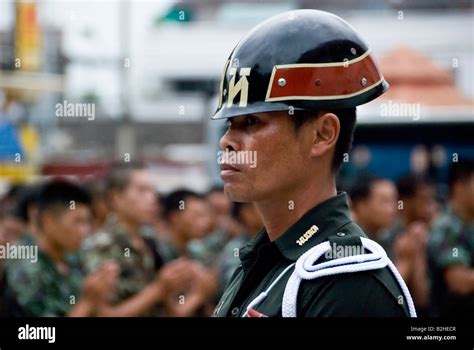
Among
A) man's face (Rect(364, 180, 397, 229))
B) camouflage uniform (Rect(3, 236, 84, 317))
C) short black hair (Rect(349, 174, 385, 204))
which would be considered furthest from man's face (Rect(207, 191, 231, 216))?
camouflage uniform (Rect(3, 236, 84, 317))

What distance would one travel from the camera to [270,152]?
2150 millimetres

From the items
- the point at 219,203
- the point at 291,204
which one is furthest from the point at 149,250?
the point at 291,204

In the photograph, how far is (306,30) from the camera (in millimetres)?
2094

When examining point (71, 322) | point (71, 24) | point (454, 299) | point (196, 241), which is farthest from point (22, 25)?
point (71, 322)

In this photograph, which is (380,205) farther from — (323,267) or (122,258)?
(323,267)

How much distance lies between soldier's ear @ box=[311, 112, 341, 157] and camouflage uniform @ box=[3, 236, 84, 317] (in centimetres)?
264

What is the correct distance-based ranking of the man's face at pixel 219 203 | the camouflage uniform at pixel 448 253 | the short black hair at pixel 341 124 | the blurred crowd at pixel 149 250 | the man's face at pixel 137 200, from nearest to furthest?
the short black hair at pixel 341 124 → the blurred crowd at pixel 149 250 → the camouflage uniform at pixel 448 253 → the man's face at pixel 137 200 → the man's face at pixel 219 203

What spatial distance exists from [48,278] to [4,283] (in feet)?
0.60

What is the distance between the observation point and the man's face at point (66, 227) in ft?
17.2

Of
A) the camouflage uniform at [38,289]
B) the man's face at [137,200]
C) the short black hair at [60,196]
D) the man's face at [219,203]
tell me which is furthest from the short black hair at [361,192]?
the camouflage uniform at [38,289]

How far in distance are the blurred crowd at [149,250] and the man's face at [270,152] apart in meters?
2.57

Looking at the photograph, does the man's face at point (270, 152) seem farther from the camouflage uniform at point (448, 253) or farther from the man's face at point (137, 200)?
the man's face at point (137, 200)

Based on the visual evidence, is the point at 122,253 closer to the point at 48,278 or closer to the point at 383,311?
the point at 48,278

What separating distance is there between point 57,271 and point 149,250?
2.78 ft
